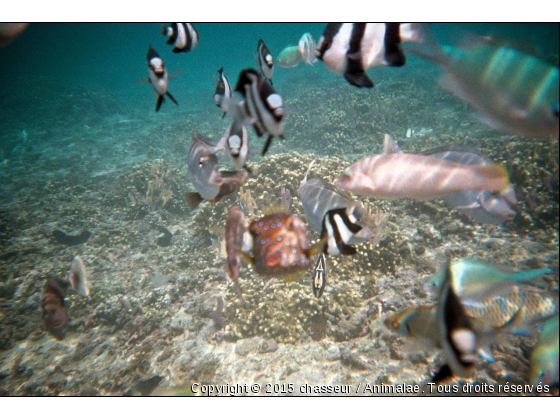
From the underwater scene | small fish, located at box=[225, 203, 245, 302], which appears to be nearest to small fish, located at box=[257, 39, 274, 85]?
the underwater scene

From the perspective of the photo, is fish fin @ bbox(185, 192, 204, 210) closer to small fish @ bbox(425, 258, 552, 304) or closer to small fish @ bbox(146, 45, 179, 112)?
small fish @ bbox(146, 45, 179, 112)

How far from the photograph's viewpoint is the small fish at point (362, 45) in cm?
150

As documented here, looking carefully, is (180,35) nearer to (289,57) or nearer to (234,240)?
(234,240)

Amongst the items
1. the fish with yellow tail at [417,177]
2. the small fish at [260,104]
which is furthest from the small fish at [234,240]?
the fish with yellow tail at [417,177]

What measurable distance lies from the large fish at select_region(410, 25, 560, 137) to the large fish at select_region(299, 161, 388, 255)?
0.96 meters

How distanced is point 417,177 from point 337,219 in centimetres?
61

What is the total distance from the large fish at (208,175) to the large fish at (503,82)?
58.5 inches

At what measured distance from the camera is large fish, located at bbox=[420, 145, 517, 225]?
7.73ft

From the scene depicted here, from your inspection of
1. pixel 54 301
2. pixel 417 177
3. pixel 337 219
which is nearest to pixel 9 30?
pixel 337 219

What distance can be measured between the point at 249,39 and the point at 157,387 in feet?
321

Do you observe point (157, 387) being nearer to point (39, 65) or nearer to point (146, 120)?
point (146, 120)

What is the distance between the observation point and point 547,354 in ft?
5.66

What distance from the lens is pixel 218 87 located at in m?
3.21

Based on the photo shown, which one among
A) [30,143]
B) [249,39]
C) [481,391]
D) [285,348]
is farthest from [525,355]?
[249,39]
